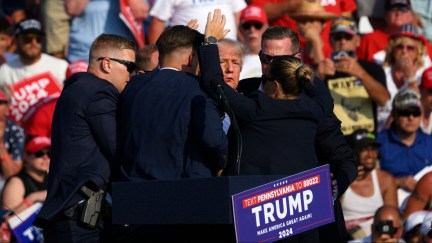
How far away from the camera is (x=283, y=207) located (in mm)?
5965

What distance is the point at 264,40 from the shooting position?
300 inches

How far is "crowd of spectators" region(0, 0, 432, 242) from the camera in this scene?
437 inches

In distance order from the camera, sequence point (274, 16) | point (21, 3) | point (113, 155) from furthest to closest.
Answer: point (21, 3) → point (274, 16) → point (113, 155)

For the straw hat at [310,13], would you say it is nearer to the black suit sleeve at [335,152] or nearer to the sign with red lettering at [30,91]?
the sign with red lettering at [30,91]

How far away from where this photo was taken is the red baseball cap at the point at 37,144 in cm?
1144

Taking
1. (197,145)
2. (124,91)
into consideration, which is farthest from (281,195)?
(124,91)

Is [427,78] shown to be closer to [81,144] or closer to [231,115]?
[81,144]

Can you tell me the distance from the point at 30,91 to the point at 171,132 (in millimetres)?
5975

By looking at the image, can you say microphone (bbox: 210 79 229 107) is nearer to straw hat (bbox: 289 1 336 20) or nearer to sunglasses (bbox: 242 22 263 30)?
sunglasses (bbox: 242 22 263 30)

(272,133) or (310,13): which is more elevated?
(310,13)

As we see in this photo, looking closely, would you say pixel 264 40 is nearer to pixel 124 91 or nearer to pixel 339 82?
pixel 124 91

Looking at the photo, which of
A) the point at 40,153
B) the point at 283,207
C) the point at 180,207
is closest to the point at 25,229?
the point at 40,153

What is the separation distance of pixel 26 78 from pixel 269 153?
20.2ft

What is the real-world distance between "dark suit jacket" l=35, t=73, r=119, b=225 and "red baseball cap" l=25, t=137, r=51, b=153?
4081 mm
